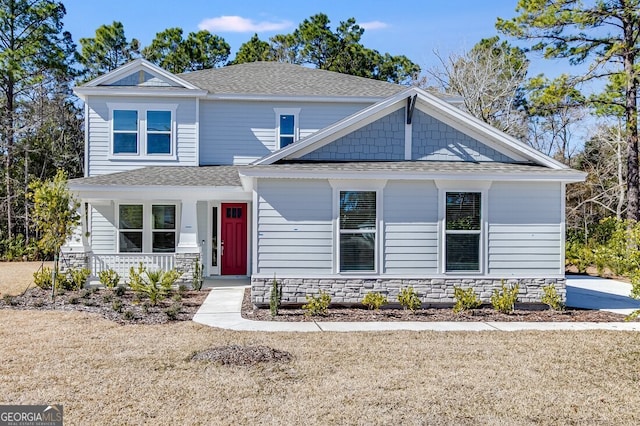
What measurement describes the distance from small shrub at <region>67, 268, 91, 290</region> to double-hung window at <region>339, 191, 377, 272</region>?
6.99 meters

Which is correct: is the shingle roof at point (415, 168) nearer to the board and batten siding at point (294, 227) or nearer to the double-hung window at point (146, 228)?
the board and batten siding at point (294, 227)

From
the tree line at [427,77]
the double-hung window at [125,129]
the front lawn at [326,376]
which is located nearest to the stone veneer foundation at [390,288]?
the front lawn at [326,376]

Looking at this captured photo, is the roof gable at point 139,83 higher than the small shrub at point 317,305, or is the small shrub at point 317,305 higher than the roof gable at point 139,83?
the roof gable at point 139,83

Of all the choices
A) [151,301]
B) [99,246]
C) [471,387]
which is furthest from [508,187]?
[99,246]

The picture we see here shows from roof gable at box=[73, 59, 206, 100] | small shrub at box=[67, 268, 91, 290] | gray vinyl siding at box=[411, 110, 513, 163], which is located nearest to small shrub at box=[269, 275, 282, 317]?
gray vinyl siding at box=[411, 110, 513, 163]

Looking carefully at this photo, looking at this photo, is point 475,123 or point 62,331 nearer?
point 62,331

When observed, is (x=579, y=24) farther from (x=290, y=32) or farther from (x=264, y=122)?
(x=290, y=32)

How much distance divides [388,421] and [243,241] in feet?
36.3

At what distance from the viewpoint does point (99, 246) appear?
14898 mm

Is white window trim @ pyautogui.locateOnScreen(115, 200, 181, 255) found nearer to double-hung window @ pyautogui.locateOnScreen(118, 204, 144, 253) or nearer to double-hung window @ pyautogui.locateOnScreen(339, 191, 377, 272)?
double-hung window @ pyautogui.locateOnScreen(118, 204, 144, 253)

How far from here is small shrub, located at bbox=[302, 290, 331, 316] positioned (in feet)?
31.4

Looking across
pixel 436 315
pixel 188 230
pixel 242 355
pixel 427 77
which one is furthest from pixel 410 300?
pixel 427 77

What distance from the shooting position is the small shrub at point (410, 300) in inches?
392

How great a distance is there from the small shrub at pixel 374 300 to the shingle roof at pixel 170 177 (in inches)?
198
